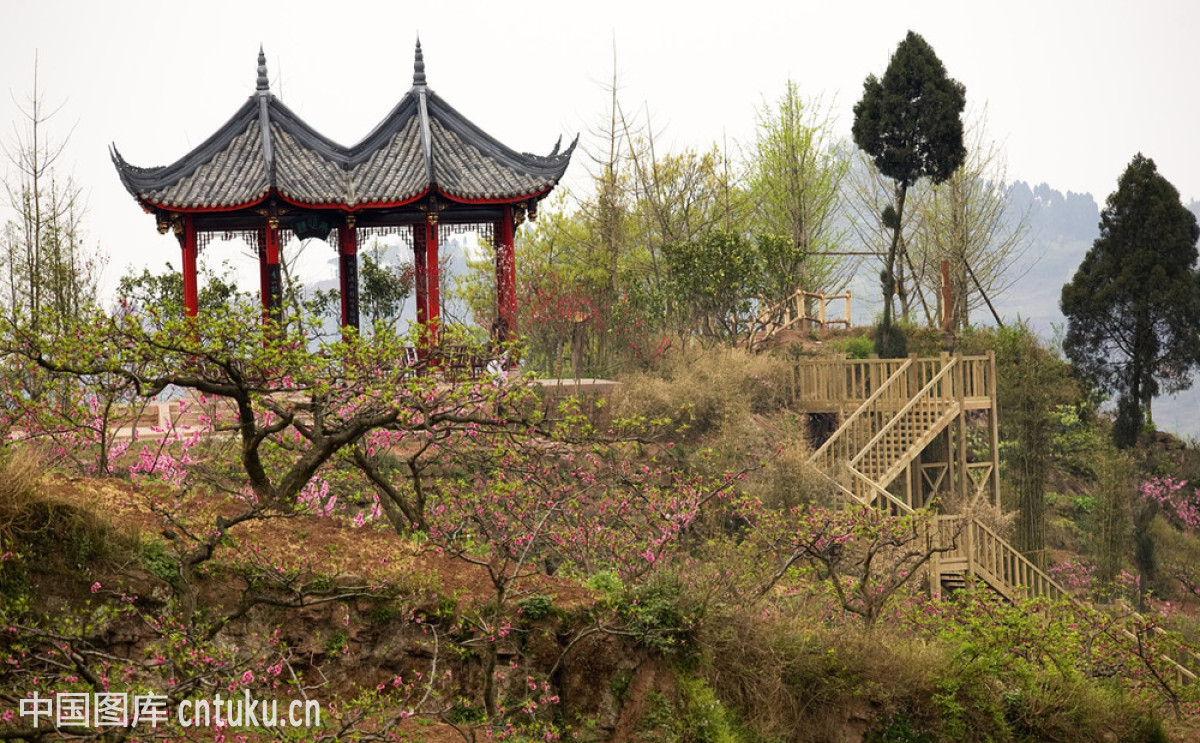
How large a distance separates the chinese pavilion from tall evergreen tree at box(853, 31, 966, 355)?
29.9ft

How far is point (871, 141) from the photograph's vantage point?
26.2 meters

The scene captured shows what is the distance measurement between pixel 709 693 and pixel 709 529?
755 centimetres

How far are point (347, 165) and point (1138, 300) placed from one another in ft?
56.5

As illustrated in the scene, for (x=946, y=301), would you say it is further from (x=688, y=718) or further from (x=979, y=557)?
(x=688, y=718)

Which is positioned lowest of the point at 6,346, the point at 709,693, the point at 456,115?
the point at 709,693

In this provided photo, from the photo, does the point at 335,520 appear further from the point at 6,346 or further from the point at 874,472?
the point at 874,472

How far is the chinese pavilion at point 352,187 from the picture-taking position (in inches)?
738

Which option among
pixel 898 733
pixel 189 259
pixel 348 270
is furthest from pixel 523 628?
pixel 348 270

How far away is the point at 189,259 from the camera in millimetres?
19078

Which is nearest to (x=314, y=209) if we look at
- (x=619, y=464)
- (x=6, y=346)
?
(x=619, y=464)

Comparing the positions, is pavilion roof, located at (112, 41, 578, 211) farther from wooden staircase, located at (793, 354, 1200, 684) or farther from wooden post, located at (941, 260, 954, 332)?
wooden post, located at (941, 260, 954, 332)

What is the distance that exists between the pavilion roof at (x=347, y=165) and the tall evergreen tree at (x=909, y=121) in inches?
355

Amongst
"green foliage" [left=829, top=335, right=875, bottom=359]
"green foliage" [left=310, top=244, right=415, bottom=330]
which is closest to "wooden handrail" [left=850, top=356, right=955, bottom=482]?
"green foliage" [left=829, top=335, right=875, bottom=359]

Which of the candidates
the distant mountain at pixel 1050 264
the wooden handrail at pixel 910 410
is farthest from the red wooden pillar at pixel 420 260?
the distant mountain at pixel 1050 264
